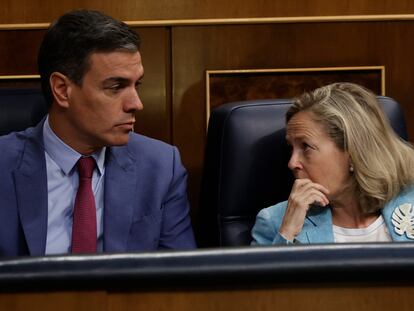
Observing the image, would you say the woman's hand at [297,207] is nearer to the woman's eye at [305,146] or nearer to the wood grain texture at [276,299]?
the woman's eye at [305,146]


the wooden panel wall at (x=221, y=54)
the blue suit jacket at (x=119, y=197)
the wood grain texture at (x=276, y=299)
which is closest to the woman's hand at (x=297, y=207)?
the blue suit jacket at (x=119, y=197)

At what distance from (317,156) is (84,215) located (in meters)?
0.39

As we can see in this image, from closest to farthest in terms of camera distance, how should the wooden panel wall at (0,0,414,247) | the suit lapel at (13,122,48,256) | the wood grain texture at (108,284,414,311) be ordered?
the wood grain texture at (108,284,414,311)
the suit lapel at (13,122,48,256)
the wooden panel wall at (0,0,414,247)

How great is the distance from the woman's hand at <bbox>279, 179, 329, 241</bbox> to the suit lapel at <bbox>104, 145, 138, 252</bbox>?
0.25 m

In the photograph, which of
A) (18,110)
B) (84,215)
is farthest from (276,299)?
(18,110)

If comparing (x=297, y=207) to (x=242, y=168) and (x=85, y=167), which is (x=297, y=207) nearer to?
(x=242, y=168)

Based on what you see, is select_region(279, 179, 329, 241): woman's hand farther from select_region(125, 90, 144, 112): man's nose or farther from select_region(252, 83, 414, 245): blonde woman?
select_region(125, 90, 144, 112): man's nose

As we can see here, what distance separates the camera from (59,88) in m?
1.34

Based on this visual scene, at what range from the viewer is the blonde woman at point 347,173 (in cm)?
136

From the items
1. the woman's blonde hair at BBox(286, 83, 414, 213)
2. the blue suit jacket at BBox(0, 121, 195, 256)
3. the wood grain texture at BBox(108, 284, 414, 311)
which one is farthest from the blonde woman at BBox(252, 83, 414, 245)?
the wood grain texture at BBox(108, 284, 414, 311)

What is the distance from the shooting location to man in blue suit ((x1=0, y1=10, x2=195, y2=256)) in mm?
1291

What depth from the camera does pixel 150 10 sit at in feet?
6.29

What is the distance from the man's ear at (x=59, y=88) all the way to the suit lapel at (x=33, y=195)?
8 cm

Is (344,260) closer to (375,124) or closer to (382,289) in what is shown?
(382,289)
